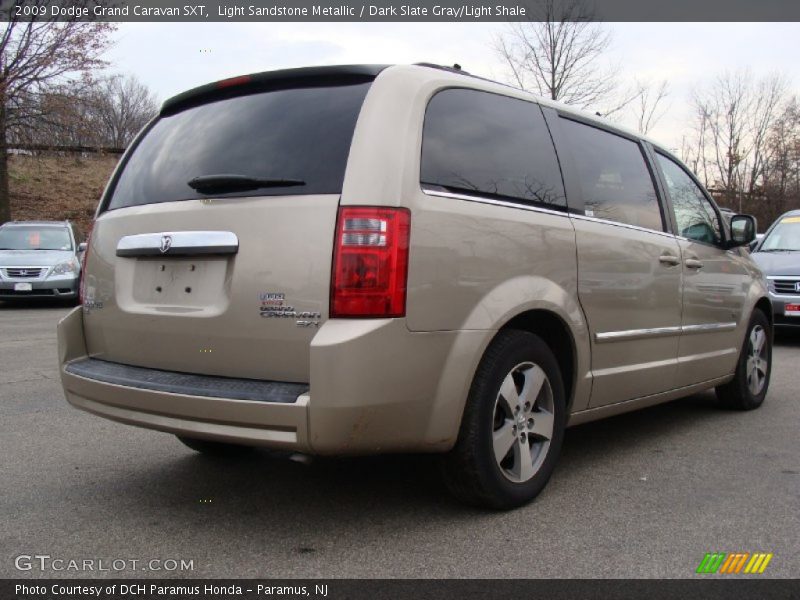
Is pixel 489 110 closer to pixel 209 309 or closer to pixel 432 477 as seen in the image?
pixel 209 309

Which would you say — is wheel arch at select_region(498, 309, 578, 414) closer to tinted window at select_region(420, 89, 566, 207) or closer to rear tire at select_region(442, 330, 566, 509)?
rear tire at select_region(442, 330, 566, 509)

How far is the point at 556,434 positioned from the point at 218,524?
5.04 ft

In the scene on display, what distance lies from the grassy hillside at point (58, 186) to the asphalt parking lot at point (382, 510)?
2326cm

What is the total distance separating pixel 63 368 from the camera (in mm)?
3494

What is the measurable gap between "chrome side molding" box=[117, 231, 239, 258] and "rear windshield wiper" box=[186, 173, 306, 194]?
197mm

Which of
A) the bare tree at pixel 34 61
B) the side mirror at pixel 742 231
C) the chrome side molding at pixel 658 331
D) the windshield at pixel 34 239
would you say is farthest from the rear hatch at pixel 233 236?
the bare tree at pixel 34 61

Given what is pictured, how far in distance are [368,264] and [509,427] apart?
39.9 inches

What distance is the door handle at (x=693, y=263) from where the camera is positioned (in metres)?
4.60

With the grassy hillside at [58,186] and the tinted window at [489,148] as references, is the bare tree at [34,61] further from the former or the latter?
the tinted window at [489,148]

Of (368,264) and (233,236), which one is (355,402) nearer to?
(368,264)

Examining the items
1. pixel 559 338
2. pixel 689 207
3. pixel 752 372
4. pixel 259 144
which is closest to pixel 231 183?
pixel 259 144

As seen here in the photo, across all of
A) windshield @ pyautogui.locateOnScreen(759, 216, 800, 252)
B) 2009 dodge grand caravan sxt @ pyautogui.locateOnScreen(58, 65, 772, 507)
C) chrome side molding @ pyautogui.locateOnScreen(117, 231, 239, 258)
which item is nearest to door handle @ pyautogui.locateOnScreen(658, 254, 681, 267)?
2009 dodge grand caravan sxt @ pyautogui.locateOnScreen(58, 65, 772, 507)

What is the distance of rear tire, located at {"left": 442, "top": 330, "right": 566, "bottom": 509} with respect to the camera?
119 inches
